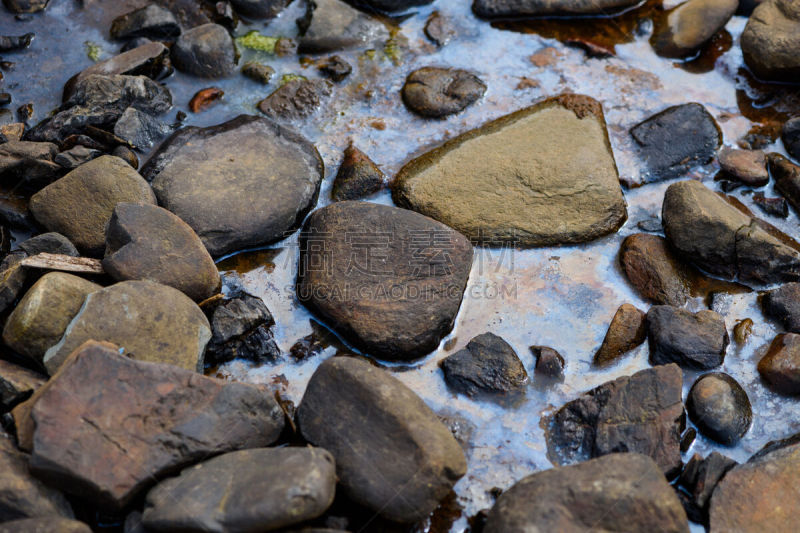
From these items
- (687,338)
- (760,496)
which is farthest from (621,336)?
(760,496)

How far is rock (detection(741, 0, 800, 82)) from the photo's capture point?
374 cm

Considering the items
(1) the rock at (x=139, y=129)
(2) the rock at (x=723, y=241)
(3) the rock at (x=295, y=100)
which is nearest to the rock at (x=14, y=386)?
(1) the rock at (x=139, y=129)

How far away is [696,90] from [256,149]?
2.55 m

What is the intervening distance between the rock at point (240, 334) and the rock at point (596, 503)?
1148 mm

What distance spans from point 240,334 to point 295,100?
1499 millimetres

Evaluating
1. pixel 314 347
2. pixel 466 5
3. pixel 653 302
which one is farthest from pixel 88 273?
pixel 466 5

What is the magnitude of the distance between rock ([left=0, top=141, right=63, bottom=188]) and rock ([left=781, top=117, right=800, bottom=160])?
3.69m

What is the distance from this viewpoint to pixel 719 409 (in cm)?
253

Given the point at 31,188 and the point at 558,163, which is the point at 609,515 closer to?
the point at 558,163

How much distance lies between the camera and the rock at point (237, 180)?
301 centimetres

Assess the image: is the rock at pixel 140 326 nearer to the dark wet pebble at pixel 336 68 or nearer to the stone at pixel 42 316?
the stone at pixel 42 316

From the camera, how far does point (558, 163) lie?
330 centimetres

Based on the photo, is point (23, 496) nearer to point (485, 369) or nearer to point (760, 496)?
point (485, 369)

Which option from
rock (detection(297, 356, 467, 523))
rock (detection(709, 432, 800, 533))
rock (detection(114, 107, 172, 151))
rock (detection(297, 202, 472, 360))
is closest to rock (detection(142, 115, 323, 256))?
rock (detection(114, 107, 172, 151))
